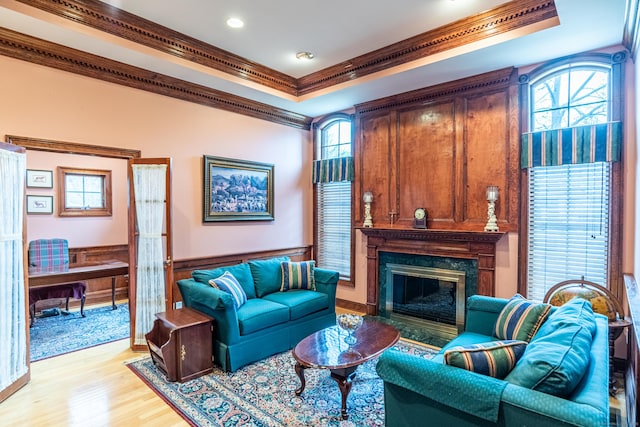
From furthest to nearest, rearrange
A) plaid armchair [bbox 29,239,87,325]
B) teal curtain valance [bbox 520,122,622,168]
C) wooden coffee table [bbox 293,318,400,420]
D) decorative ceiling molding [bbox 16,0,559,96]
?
plaid armchair [bbox 29,239,87,325] < teal curtain valance [bbox 520,122,622,168] < decorative ceiling molding [bbox 16,0,559,96] < wooden coffee table [bbox 293,318,400,420]

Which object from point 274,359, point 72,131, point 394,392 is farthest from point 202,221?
point 394,392

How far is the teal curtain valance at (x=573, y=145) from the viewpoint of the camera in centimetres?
335

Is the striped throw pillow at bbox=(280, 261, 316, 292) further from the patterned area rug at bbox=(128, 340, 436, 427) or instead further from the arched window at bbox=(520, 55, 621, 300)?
the arched window at bbox=(520, 55, 621, 300)

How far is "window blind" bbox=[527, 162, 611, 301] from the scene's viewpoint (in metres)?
3.50

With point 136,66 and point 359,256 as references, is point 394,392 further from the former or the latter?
point 136,66

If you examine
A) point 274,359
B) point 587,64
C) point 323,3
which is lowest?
point 274,359

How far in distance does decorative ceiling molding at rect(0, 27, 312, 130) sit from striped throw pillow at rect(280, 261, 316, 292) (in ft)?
7.85

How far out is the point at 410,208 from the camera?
15.8ft

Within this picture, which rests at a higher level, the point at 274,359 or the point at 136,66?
the point at 136,66

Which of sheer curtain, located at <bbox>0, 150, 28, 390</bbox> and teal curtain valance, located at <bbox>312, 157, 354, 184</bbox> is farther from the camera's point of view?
teal curtain valance, located at <bbox>312, 157, 354, 184</bbox>

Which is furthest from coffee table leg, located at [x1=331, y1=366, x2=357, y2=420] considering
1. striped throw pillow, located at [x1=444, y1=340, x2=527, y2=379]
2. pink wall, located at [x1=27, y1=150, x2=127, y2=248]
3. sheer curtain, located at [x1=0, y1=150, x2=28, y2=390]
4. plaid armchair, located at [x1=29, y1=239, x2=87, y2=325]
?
pink wall, located at [x1=27, y1=150, x2=127, y2=248]

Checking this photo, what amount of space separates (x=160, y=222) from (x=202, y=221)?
0.81 m

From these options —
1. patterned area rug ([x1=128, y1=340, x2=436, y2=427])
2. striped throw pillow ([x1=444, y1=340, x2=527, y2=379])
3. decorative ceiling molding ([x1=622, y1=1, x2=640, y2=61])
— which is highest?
decorative ceiling molding ([x1=622, y1=1, x2=640, y2=61])

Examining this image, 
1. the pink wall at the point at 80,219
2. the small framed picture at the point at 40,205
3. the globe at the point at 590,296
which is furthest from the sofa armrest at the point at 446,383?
the small framed picture at the point at 40,205
